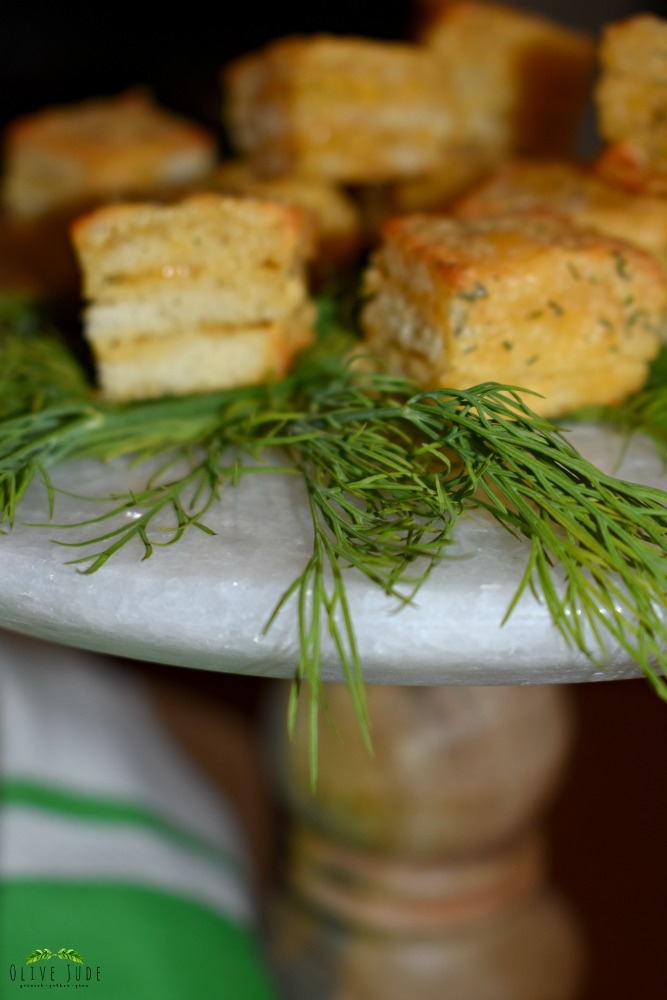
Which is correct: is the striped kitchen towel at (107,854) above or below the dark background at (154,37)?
below

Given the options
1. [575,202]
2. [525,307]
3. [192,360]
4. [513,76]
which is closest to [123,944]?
[192,360]

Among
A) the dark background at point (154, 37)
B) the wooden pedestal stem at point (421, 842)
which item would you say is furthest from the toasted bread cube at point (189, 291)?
the dark background at point (154, 37)

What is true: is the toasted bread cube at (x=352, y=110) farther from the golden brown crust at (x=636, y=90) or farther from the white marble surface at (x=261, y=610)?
the white marble surface at (x=261, y=610)

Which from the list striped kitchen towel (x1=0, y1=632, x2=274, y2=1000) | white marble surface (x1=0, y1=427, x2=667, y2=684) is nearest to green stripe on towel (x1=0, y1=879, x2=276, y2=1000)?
striped kitchen towel (x1=0, y1=632, x2=274, y2=1000)

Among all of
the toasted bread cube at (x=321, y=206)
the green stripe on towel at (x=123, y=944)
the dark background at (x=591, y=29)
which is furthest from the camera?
the dark background at (x=591, y=29)

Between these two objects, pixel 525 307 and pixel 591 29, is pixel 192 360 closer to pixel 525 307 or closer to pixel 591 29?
pixel 525 307
